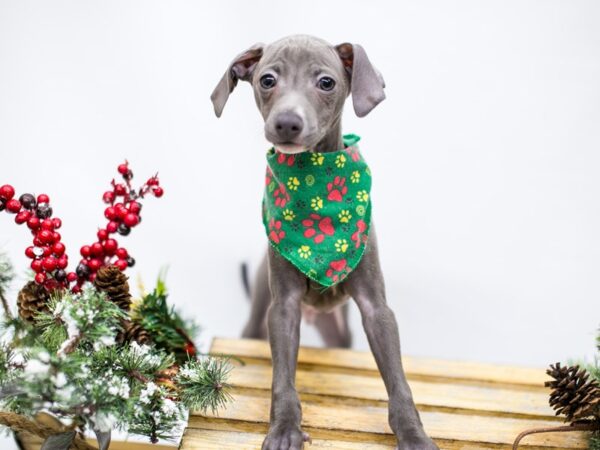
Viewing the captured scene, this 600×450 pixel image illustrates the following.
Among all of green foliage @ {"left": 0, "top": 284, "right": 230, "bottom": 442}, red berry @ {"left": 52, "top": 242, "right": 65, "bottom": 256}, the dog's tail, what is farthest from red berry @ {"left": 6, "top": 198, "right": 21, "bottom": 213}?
the dog's tail

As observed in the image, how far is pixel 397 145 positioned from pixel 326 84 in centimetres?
102

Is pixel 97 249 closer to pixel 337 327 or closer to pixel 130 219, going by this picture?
pixel 130 219

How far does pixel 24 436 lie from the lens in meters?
1.95

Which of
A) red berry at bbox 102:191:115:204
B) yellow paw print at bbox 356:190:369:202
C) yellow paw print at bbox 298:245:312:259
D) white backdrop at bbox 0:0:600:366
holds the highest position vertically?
white backdrop at bbox 0:0:600:366

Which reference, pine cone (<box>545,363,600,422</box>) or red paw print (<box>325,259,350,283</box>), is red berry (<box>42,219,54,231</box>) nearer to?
red paw print (<box>325,259,350,283</box>)

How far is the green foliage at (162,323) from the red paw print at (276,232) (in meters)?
0.36

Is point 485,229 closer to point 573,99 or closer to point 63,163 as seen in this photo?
point 573,99

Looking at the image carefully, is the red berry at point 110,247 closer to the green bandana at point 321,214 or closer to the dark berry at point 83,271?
the dark berry at point 83,271

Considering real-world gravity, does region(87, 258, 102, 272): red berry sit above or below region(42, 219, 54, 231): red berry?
below

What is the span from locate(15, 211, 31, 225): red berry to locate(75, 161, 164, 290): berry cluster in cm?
15

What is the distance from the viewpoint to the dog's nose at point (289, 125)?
1.66 metres

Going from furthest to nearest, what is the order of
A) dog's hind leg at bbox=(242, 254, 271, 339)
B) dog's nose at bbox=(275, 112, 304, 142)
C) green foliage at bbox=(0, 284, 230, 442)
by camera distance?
1. dog's hind leg at bbox=(242, 254, 271, 339)
2. dog's nose at bbox=(275, 112, 304, 142)
3. green foliage at bbox=(0, 284, 230, 442)

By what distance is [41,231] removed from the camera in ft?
5.72

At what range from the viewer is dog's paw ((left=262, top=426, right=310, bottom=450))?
1.68 meters
